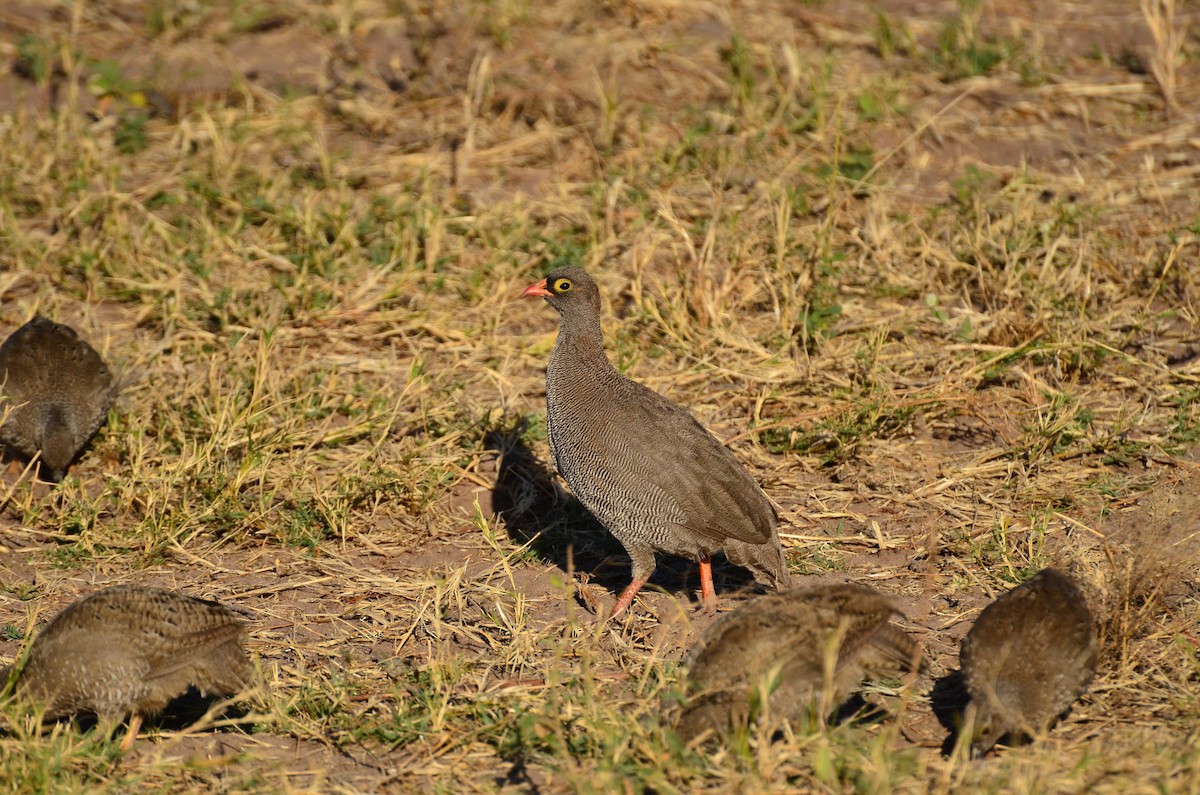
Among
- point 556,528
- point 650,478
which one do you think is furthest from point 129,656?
point 556,528

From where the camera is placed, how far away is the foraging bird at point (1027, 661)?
533 centimetres

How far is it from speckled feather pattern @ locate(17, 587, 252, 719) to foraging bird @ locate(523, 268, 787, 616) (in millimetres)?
1855

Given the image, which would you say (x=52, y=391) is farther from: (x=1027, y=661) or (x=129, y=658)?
(x=1027, y=661)

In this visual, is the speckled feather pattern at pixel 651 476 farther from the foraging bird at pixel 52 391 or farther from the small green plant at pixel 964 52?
the small green plant at pixel 964 52

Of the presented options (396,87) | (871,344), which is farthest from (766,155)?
(396,87)

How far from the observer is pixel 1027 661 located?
17.9ft

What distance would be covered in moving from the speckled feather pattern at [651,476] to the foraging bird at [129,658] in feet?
6.09

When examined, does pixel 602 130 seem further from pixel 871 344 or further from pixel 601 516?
pixel 601 516

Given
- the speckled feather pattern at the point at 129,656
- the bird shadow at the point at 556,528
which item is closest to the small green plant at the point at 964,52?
the bird shadow at the point at 556,528

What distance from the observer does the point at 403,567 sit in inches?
285

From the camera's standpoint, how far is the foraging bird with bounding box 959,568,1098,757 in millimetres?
5328

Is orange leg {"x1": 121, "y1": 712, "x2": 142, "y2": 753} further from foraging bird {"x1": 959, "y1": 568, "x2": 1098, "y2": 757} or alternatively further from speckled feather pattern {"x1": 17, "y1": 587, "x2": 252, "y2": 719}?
foraging bird {"x1": 959, "y1": 568, "x2": 1098, "y2": 757}

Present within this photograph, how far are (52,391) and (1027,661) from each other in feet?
18.1

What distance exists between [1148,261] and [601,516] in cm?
424
